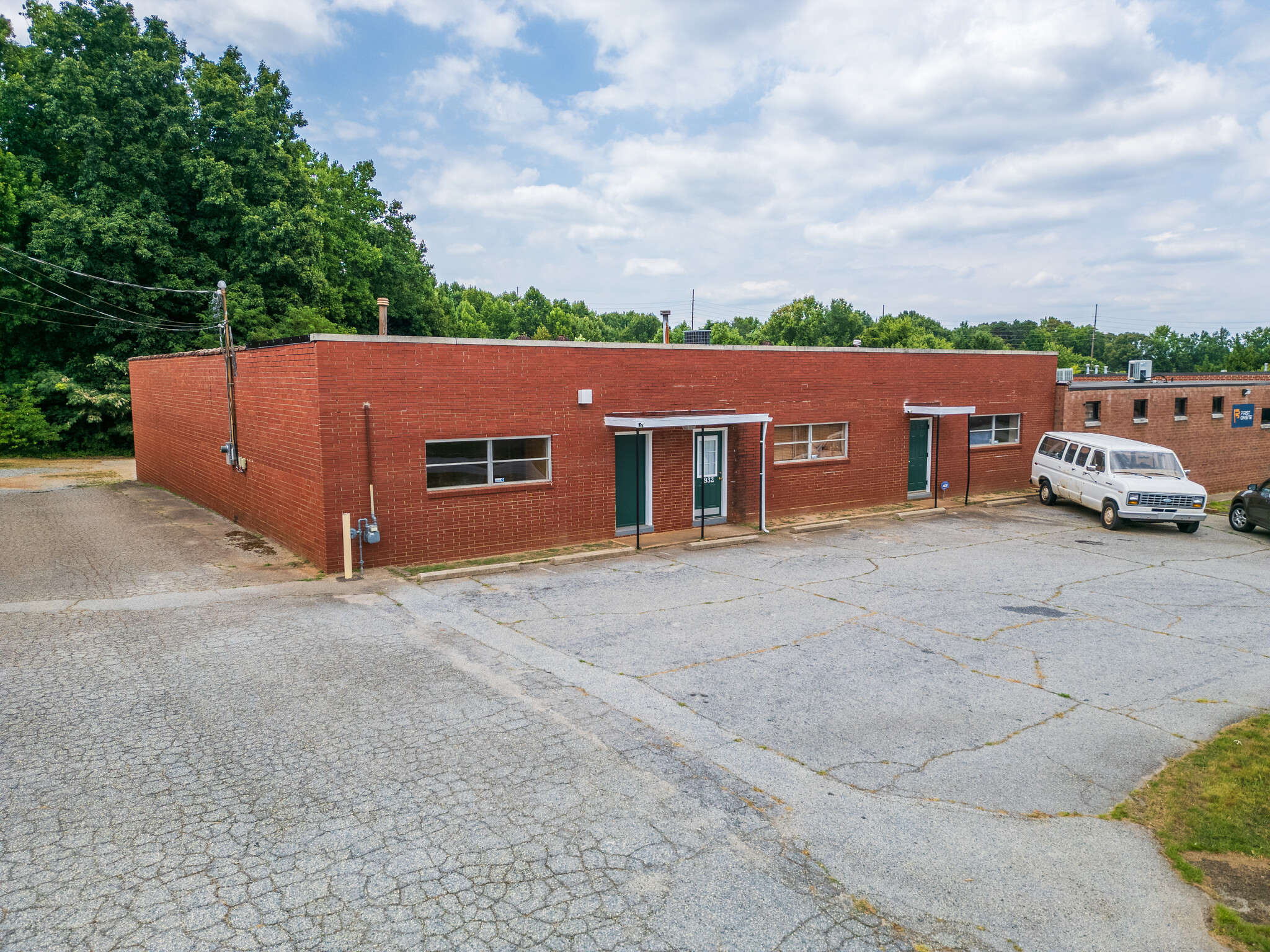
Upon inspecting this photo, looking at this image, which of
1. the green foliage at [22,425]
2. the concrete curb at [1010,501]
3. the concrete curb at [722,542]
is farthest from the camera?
the green foliage at [22,425]

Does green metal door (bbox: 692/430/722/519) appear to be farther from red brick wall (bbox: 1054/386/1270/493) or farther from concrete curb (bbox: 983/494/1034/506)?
red brick wall (bbox: 1054/386/1270/493)

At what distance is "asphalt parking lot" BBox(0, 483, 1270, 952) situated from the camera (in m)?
4.64

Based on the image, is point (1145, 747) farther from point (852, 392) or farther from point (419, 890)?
point (852, 392)

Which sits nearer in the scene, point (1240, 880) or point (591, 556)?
point (1240, 880)

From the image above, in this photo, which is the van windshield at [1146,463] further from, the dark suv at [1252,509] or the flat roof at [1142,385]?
the flat roof at [1142,385]

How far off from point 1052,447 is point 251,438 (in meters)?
19.9

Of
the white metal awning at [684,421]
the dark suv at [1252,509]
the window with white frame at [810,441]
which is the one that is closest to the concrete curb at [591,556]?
the white metal awning at [684,421]

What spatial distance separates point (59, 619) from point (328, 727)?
582 cm

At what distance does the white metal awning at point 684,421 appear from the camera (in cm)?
1508

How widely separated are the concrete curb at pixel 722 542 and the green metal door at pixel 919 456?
6738mm

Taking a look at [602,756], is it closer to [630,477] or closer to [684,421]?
[684,421]

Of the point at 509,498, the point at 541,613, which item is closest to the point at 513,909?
the point at 541,613

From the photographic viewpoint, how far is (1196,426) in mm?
26922

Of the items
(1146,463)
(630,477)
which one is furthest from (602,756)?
(1146,463)
